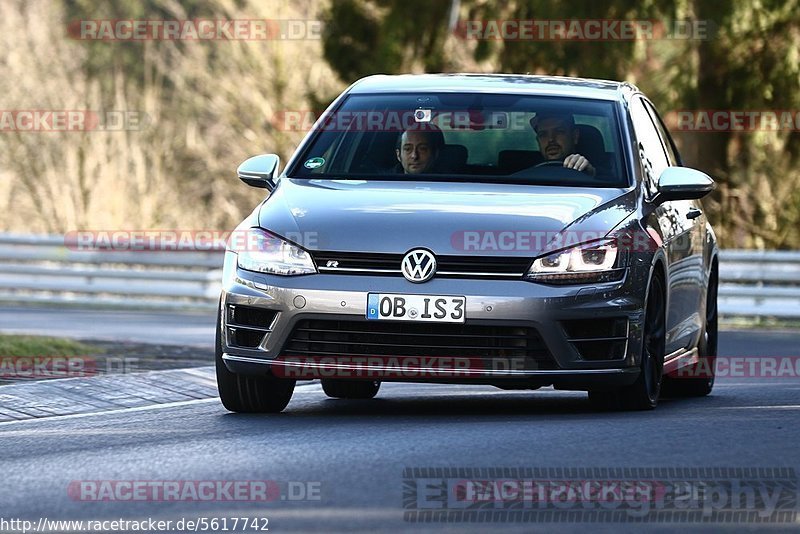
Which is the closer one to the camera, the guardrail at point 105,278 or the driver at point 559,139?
the driver at point 559,139

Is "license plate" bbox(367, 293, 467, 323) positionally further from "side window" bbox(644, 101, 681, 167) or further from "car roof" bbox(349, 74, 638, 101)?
"side window" bbox(644, 101, 681, 167)

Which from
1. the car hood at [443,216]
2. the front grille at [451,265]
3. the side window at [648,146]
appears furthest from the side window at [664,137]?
the front grille at [451,265]

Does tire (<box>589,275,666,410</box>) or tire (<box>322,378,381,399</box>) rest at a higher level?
tire (<box>589,275,666,410</box>)

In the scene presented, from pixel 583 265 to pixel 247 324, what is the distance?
1677mm

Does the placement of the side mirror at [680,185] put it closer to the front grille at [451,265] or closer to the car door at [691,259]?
the car door at [691,259]

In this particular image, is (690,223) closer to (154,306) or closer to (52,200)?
(154,306)

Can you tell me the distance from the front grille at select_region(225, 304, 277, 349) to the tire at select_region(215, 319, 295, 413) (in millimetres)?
171

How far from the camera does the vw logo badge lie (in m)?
8.69

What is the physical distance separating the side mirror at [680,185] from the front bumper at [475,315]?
37.6 inches

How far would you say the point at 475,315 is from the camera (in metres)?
8.67

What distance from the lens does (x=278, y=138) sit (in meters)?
39.4

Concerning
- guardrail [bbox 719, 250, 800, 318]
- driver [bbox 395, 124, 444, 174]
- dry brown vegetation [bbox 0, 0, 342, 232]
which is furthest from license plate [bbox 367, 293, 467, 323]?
dry brown vegetation [bbox 0, 0, 342, 232]

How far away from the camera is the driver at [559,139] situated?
9.91 m

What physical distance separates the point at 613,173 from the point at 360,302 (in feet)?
6.06
